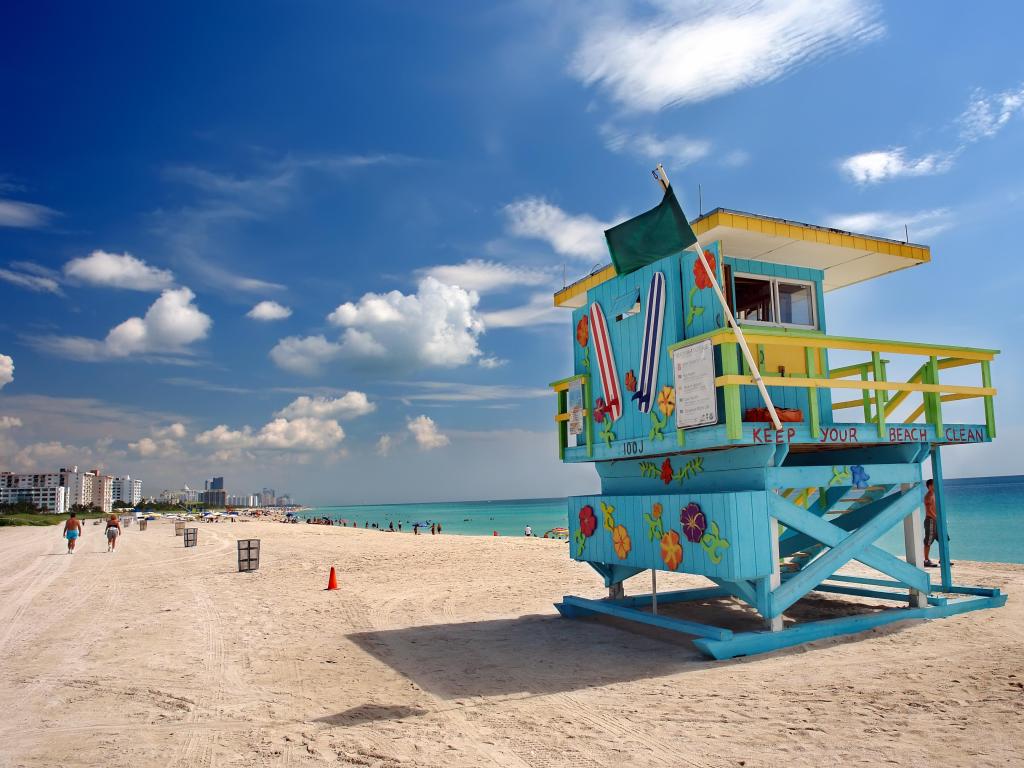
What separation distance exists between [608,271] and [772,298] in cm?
260

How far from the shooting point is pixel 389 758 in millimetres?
5484

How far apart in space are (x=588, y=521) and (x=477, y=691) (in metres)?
4.14

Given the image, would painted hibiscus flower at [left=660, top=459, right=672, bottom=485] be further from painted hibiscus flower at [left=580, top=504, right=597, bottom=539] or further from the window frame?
the window frame

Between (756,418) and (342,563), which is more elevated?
(756,418)

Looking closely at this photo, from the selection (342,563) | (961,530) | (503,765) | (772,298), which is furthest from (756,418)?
(961,530)

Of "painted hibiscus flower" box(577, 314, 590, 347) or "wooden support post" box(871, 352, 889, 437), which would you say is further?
"painted hibiscus flower" box(577, 314, 590, 347)

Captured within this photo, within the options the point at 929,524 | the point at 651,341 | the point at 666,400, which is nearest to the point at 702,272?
the point at 651,341

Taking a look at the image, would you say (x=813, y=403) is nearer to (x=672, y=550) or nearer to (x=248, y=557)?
(x=672, y=550)

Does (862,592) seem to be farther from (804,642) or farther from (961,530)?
(961,530)

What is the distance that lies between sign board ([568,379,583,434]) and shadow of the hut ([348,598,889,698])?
3.08 meters

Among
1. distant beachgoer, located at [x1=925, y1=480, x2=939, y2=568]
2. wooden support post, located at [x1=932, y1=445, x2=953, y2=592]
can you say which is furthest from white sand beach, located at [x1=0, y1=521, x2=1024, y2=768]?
distant beachgoer, located at [x1=925, y1=480, x2=939, y2=568]

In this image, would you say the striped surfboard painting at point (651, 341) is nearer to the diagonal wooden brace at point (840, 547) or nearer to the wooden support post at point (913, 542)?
the diagonal wooden brace at point (840, 547)

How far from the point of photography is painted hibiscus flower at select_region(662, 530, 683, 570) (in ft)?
28.9

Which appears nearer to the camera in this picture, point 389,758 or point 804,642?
point 389,758
